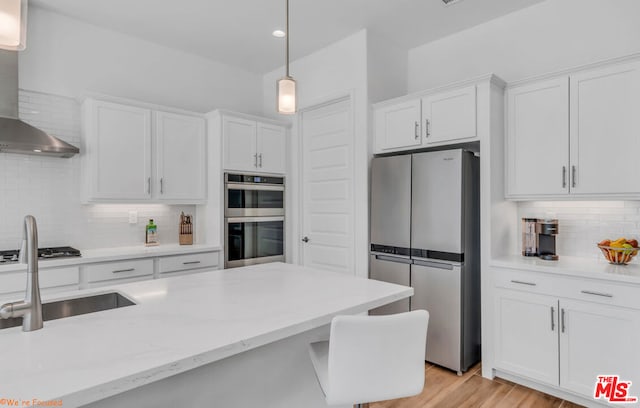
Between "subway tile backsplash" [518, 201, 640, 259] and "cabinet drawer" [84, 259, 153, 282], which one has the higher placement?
"subway tile backsplash" [518, 201, 640, 259]

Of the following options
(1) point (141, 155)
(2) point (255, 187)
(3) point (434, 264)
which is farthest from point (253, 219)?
(3) point (434, 264)

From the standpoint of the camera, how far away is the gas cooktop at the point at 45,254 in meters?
2.62

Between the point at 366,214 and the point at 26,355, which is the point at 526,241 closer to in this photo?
the point at 366,214

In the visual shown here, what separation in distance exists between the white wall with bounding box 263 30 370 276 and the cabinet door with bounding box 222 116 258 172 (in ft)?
1.65

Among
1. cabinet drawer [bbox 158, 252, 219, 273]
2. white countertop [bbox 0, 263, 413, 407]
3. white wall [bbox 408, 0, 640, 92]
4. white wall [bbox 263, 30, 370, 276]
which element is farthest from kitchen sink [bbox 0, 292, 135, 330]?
white wall [bbox 408, 0, 640, 92]

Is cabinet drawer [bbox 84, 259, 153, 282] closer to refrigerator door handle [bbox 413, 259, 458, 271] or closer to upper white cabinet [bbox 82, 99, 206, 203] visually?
Result: upper white cabinet [bbox 82, 99, 206, 203]

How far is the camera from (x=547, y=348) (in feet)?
8.18

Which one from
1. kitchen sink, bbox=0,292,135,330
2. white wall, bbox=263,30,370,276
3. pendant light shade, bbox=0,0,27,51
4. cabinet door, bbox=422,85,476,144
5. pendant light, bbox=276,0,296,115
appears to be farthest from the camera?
white wall, bbox=263,30,370,276

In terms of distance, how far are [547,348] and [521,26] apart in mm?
2597

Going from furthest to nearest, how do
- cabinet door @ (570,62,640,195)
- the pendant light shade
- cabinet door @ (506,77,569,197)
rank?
1. cabinet door @ (506,77,569,197)
2. cabinet door @ (570,62,640,195)
3. the pendant light shade

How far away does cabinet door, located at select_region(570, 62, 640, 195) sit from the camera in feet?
7.82

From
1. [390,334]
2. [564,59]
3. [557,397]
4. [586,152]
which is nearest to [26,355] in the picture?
[390,334]

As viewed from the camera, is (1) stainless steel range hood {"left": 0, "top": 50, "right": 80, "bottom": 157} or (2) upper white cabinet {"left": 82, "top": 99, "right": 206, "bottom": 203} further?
(2) upper white cabinet {"left": 82, "top": 99, "right": 206, "bottom": 203}

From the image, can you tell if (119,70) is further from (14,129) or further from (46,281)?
(46,281)
